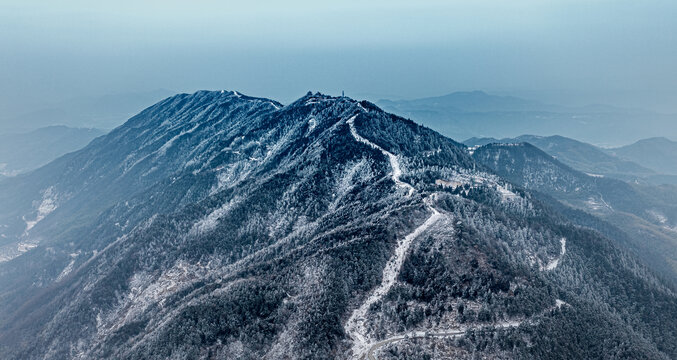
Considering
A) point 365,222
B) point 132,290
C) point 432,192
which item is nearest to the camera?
point 365,222

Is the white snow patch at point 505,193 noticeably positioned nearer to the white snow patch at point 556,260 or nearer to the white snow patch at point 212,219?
the white snow patch at point 556,260

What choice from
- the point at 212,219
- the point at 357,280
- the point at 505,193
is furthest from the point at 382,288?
the point at 212,219

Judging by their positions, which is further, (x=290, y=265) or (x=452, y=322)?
(x=290, y=265)

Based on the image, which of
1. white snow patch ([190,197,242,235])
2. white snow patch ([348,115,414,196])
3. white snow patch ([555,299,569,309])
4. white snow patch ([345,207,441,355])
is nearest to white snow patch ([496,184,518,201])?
white snow patch ([348,115,414,196])

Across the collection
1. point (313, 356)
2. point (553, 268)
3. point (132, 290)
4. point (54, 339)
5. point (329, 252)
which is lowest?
point (54, 339)

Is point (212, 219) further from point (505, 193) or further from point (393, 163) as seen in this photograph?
point (505, 193)

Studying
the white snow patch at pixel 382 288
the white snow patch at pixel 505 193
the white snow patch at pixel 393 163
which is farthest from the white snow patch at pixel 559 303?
the white snow patch at pixel 505 193

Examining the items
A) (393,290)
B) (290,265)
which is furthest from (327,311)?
(290,265)

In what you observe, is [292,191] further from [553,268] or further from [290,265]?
[553,268]
